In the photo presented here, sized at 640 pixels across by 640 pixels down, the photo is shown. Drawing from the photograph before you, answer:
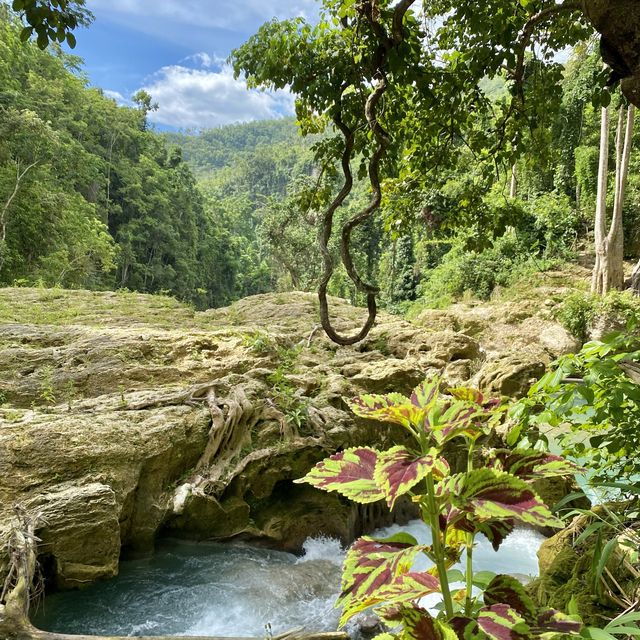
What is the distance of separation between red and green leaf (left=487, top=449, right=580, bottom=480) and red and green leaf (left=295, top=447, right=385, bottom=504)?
27 cm

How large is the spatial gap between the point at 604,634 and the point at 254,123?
215 m

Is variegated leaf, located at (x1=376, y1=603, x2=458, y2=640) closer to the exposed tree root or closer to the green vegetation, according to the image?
the green vegetation

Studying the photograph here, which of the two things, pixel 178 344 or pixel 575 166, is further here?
pixel 575 166

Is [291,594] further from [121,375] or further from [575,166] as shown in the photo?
[575,166]

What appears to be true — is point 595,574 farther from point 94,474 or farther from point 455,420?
point 94,474

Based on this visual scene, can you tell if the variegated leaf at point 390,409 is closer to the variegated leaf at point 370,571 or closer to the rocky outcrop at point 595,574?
the variegated leaf at point 370,571

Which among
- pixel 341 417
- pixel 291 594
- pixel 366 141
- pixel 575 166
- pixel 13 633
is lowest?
pixel 291 594

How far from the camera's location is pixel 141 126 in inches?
1722

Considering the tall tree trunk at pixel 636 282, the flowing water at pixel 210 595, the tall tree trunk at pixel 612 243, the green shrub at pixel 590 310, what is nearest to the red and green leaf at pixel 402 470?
the flowing water at pixel 210 595

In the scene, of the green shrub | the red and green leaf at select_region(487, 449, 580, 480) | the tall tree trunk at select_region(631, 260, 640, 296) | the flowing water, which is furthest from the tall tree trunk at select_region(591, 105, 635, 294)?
the red and green leaf at select_region(487, 449, 580, 480)

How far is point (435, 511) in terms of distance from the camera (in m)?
0.87

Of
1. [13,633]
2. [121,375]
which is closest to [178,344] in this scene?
[121,375]

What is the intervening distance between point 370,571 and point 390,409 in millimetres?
276

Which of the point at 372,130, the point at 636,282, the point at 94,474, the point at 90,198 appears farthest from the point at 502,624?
the point at 90,198
